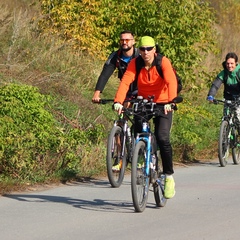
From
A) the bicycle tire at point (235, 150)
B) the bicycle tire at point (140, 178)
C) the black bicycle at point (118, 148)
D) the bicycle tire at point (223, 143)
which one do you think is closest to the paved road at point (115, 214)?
the bicycle tire at point (140, 178)

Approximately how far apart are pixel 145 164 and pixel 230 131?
248 inches

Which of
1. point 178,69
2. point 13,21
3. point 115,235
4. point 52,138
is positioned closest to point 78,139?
point 52,138

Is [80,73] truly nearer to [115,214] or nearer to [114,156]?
[114,156]

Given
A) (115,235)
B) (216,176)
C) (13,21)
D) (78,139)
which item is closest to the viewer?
(115,235)

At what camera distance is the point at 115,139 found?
11328 mm

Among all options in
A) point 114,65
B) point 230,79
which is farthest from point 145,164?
point 230,79

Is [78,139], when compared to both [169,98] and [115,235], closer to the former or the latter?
[169,98]

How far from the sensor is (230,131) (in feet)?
50.8

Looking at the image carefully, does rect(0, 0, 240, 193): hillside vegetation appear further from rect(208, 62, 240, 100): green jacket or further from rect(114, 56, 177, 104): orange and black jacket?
rect(114, 56, 177, 104): orange and black jacket

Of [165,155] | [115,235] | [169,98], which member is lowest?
[115,235]

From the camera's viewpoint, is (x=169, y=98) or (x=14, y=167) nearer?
(x=169, y=98)

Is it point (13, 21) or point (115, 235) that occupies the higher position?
point (13, 21)

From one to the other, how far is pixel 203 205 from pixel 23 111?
3.05 m

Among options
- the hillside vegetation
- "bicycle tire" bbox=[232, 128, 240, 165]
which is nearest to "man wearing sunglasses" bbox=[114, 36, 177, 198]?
the hillside vegetation
